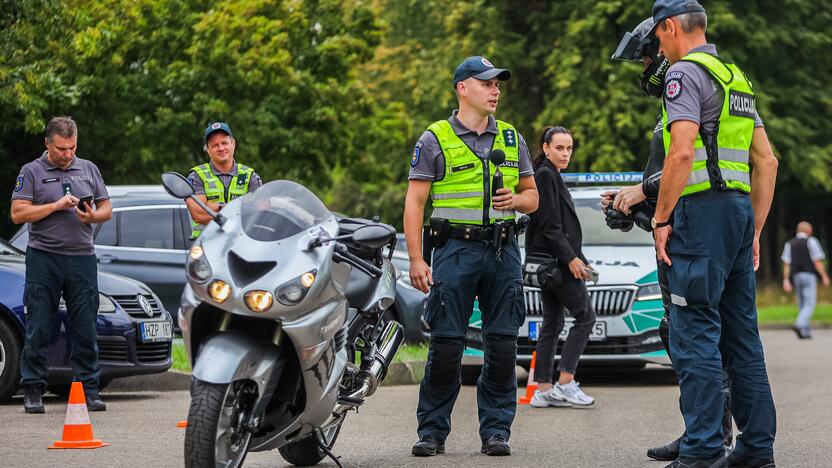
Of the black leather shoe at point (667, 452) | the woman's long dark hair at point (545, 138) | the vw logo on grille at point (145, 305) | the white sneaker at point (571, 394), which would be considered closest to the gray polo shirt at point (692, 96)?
the black leather shoe at point (667, 452)

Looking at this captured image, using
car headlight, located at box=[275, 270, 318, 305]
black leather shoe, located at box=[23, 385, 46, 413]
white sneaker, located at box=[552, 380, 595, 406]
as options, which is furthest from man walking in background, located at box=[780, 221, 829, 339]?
car headlight, located at box=[275, 270, 318, 305]

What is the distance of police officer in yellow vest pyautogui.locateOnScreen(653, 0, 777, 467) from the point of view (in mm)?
6234

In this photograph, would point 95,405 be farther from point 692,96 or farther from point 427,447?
point 692,96

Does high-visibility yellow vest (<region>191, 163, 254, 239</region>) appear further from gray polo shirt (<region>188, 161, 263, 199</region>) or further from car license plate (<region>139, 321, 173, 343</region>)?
car license plate (<region>139, 321, 173, 343</region>)

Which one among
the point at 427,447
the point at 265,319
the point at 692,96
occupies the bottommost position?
the point at 427,447

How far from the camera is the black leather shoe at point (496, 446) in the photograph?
7547 mm

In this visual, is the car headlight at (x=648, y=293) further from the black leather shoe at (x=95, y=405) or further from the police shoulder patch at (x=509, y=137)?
the black leather shoe at (x=95, y=405)

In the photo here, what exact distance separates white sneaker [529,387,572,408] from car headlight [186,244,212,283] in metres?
4.93

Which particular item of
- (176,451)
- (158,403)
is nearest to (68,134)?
(158,403)

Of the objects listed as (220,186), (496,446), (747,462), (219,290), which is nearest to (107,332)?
(220,186)

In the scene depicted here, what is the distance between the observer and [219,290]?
19.0 feet

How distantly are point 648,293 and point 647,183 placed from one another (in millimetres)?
4804

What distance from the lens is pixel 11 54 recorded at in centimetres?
1411

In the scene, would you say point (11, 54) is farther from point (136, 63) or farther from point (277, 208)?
point (136, 63)
